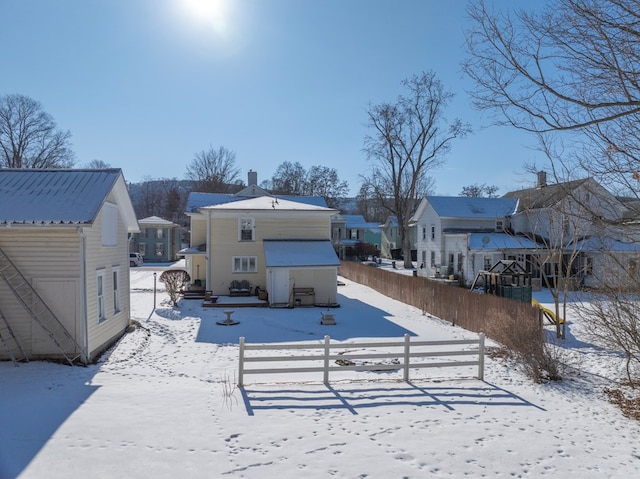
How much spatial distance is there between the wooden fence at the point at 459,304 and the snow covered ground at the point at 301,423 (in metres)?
1.91

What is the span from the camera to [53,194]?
1188 cm

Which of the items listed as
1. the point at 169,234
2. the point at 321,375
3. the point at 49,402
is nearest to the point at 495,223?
the point at 321,375

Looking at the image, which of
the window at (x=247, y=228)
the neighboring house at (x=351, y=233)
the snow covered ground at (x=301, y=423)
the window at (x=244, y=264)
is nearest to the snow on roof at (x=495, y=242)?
the window at (x=244, y=264)

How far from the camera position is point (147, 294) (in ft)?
82.8

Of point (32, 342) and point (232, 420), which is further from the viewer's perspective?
point (32, 342)

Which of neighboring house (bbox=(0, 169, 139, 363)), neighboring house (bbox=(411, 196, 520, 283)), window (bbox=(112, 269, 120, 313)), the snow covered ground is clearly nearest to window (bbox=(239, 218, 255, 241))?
window (bbox=(112, 269, 120, 313))

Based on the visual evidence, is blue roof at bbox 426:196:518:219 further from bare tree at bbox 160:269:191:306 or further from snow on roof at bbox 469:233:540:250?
bare tree at bbox 160:269:191:306

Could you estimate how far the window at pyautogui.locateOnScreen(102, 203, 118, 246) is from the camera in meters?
12.8

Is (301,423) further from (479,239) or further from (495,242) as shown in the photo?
(495,242)

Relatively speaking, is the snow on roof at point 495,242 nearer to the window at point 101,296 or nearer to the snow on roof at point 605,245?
the snow on roof at point 605,245

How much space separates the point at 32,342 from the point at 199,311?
920 cm

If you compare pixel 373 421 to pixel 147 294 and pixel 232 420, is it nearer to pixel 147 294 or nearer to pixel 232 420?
pixel 232 420

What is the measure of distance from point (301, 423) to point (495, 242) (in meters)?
27.4

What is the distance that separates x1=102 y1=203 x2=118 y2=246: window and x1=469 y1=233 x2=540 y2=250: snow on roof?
79.3ft
